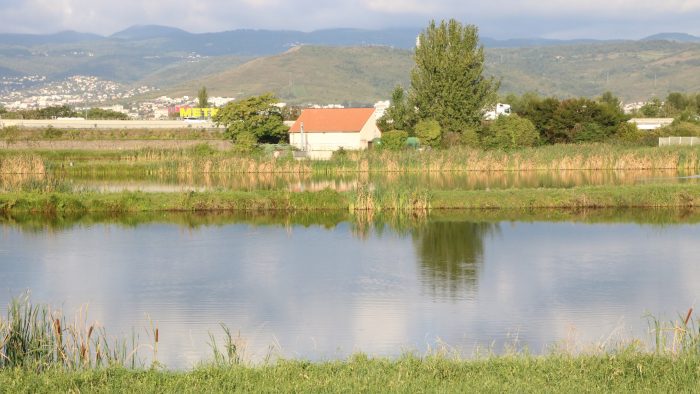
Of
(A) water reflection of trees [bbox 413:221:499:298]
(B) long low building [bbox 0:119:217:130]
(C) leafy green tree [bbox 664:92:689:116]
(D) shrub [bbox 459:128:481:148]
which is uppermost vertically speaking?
(C) leafy green tree [bbox 664:92:689:116]

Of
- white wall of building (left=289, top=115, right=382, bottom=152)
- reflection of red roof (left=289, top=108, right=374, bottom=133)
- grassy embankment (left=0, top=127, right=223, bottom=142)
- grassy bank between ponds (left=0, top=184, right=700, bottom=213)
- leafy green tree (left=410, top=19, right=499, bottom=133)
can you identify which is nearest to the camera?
grassy bank between ponds (left=0, top=184, right=700, bottom=213)

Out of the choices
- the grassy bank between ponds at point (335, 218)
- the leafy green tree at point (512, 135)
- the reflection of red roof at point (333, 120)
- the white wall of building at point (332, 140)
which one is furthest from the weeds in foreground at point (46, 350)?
the reflection of red roof at point (333, 120)

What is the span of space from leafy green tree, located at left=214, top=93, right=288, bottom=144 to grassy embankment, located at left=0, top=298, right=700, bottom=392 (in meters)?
36.8

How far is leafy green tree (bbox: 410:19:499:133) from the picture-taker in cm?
5166

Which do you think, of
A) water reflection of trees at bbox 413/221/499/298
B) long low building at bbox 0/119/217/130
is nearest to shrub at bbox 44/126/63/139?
long low building at bbox 0/119/217/130

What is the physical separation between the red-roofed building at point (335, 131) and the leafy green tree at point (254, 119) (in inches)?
46.1

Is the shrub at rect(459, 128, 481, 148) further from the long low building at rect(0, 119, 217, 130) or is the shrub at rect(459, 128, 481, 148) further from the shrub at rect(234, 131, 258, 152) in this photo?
the long low building at rect(0, 119, 217, 130)

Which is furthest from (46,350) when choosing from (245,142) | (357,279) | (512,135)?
(512,135)

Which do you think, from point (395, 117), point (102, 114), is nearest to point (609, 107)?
point (395, 117)

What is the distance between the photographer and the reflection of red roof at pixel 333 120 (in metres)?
49.0

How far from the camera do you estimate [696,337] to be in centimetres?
1020

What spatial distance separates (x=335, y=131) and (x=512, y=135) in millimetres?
9348

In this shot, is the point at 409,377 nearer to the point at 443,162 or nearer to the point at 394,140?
the point at 443,162

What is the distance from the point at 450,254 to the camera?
19.4m
